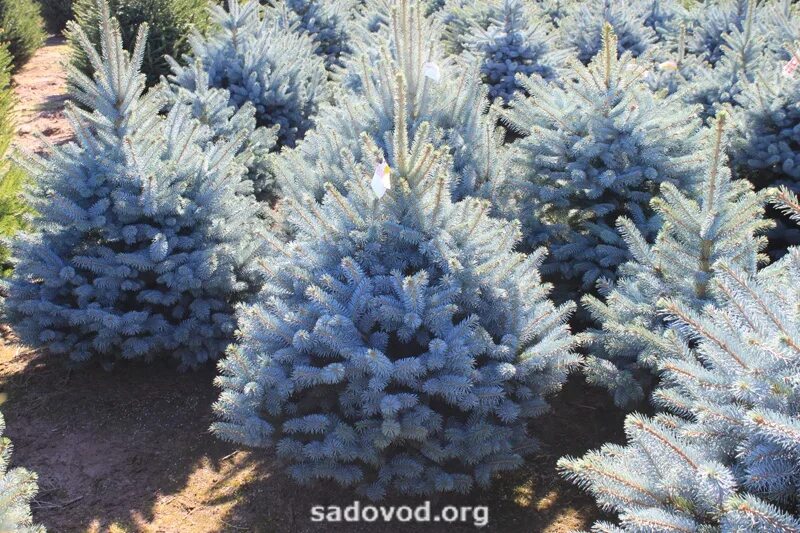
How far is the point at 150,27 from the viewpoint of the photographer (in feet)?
26.7

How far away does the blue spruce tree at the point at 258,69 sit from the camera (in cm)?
659

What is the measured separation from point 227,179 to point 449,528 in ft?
8.30

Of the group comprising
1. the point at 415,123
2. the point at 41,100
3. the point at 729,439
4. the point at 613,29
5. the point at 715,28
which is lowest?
the point at 729,439

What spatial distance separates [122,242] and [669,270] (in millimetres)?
3165

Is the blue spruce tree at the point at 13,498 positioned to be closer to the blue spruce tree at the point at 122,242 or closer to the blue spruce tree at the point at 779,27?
the blue spruce tree at the point at 122,242

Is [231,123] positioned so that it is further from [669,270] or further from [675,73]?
[675,73]

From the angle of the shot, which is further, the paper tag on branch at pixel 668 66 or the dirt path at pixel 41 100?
the dirt path at pixel 41 100

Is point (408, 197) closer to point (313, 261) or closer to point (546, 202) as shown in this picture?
point (313, 261)

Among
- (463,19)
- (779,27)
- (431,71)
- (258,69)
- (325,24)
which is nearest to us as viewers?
(431,71)

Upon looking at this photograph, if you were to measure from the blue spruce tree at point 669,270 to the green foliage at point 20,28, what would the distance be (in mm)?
9877

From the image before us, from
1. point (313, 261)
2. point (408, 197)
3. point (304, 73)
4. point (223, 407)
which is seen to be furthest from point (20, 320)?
point (304, 73)

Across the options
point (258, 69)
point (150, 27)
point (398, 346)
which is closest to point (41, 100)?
point (150, 27)

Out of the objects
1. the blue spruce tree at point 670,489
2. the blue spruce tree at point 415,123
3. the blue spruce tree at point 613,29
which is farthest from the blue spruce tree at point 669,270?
the blue spruce tree at point 613,29

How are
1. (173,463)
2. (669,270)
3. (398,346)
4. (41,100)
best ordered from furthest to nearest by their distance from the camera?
(41,100)
(173,463)
(669,270)
(398,346)
